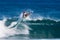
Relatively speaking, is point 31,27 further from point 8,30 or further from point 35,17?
point 8,30

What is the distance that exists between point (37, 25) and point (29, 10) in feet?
0.65

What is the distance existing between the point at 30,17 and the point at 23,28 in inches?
6.0

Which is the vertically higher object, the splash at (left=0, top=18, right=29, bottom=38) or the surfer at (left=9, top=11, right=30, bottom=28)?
the surfer at (left=9, top=11, right=30, bottom=28)

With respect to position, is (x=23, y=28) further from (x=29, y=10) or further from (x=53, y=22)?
(x=53, y=22)

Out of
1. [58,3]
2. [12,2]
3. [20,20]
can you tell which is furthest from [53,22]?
[12,2]

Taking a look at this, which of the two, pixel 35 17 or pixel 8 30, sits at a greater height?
pixel 35 17

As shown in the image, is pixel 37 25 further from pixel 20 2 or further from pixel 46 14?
pixel 20 2

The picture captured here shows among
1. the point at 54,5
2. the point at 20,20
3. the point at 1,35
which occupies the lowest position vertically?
the point at 1,35

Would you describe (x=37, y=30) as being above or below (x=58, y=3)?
below

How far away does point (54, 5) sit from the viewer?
2098 mm

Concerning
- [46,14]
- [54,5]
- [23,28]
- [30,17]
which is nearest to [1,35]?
[23,28]

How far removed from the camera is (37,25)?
6.82ft

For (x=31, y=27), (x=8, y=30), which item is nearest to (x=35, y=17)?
(x=31, y=27)

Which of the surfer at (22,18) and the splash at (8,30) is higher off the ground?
the surfer at (22,18)
